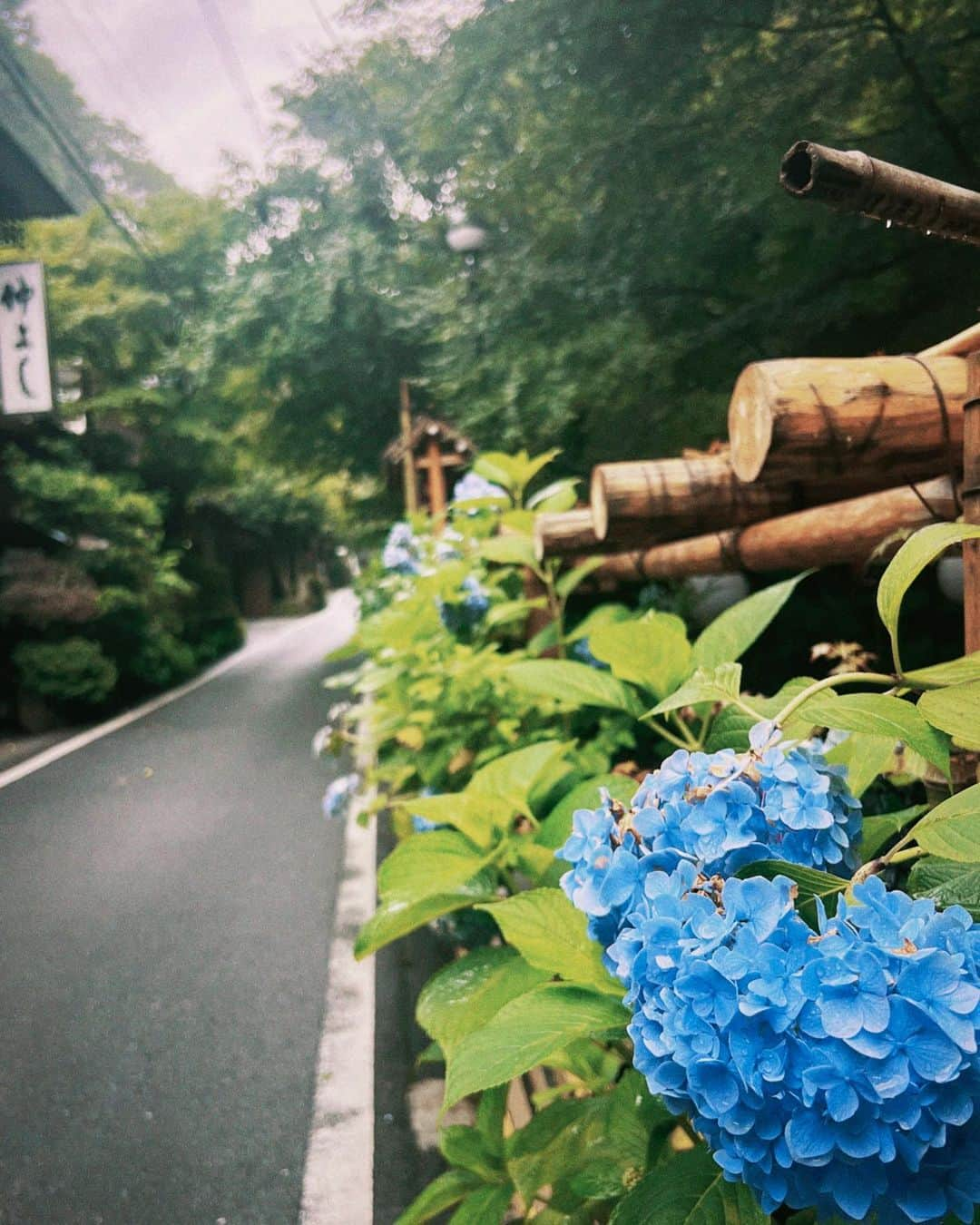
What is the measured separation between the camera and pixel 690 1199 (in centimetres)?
57

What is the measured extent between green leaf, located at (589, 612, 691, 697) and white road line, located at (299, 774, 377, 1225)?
796 mm

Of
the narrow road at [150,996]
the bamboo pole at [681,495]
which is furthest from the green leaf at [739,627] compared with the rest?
the narrow road at [150,996]

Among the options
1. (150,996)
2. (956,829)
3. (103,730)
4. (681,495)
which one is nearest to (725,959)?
(956,829)

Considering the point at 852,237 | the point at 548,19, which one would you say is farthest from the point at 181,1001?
the point at 548,19

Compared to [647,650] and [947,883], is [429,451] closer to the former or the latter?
[647,650]

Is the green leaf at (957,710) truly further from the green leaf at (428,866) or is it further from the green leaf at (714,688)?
the green leaf at (428,866)

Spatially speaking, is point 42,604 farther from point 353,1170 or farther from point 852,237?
point 852,237

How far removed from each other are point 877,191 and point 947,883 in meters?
0.59

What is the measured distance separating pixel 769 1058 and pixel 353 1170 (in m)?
0.97

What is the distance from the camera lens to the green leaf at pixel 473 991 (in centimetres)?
89

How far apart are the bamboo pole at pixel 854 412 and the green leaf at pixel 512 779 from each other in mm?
569

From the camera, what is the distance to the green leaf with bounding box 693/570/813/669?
0.98 m

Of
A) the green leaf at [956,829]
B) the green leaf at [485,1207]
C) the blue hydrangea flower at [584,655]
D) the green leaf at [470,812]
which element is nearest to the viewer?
the green leaf at [956,829]

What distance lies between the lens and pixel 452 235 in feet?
10.2
